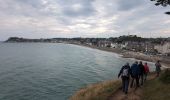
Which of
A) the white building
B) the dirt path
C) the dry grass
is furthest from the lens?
the white building

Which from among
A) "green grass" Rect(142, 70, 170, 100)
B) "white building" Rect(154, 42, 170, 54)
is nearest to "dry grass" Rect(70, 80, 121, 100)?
"green grass" Rect(142, 70, 170, 100)

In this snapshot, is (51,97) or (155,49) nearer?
(51,97)

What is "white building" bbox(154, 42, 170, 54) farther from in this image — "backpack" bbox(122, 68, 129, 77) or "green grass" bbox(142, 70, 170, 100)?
"backpack" bbox(122, 68, 129, 77)

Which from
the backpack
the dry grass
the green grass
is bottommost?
the dry grass

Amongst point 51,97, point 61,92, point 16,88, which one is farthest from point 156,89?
point 16,88

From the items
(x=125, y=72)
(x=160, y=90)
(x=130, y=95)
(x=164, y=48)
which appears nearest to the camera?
(x=125, y=72)

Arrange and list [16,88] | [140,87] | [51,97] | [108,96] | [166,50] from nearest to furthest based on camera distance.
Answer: [108,96]
[140,87]
[51,97]
[16,88]
[166,50]

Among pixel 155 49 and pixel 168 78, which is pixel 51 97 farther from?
pixel 155 49

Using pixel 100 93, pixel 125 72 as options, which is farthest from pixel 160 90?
pixel 100 93

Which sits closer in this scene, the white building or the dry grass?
the dry grass

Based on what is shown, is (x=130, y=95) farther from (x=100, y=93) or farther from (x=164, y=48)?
(x=164, y=48)

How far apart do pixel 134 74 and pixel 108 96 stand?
2568 millimetres

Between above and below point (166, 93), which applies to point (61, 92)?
below

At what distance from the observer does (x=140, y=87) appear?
1970 cm
